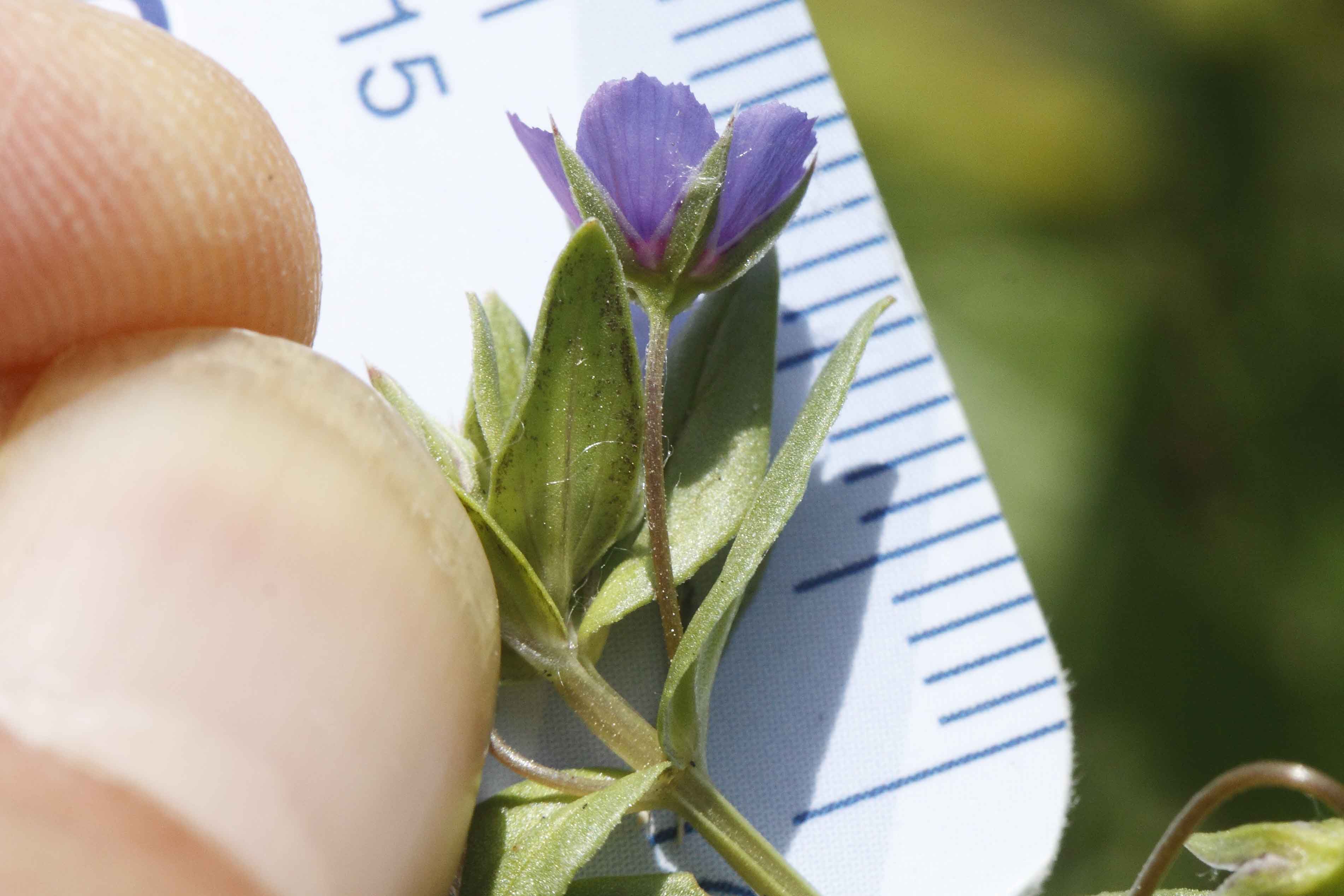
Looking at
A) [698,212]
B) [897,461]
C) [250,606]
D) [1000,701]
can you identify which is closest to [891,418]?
[897,461]

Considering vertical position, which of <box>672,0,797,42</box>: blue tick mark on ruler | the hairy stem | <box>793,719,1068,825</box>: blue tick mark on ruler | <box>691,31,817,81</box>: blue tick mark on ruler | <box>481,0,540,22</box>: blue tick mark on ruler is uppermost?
<box>481,0,540,22</box>: blue tick mark on ruler

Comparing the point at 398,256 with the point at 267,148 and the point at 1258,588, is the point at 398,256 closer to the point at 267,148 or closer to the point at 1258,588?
→ the point at 267,148

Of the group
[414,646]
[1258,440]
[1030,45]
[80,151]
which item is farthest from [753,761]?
[1030,45]

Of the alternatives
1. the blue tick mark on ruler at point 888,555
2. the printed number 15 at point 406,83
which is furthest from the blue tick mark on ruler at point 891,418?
the printed number 15 at point 406,83

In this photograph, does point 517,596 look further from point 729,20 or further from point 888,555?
point 729,20

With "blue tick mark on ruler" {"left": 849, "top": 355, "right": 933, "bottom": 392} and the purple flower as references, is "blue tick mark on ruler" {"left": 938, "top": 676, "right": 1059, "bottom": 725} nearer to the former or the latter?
"blue tick mark on ruler" {"left": 849, "top": 355, "right": 933, "bottom": 392}

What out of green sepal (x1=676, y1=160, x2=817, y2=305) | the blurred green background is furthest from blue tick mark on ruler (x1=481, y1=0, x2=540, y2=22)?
the blurred green background
